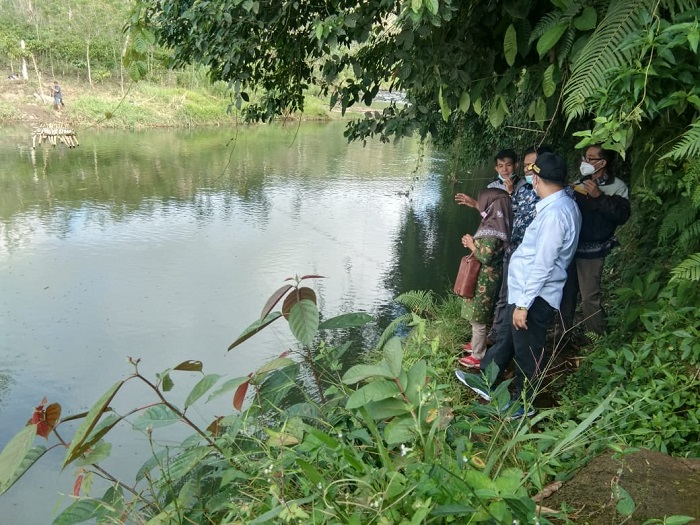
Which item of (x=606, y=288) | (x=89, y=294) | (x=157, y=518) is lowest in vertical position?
(x=89, y=294)

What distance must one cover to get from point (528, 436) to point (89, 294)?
14.0ft

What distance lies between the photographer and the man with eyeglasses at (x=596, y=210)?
8.74 feet

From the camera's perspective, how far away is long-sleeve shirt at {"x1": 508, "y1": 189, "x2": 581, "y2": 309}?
7.10 feet

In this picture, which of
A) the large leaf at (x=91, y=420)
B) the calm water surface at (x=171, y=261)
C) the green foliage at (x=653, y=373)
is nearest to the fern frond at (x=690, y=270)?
the green foliage at (x=653, y=373)

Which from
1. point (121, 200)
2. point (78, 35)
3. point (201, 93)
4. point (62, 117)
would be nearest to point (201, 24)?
point (121, 200)

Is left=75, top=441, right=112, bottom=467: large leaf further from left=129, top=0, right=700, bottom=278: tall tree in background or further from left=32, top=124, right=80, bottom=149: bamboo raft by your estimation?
left=32, top=124, right=80, bottom=149: bamboo raft

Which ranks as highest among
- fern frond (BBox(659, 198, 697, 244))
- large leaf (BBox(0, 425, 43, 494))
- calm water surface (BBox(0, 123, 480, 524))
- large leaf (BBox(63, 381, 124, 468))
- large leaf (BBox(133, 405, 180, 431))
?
fern frond (BBox(659, 198, 697, 244))

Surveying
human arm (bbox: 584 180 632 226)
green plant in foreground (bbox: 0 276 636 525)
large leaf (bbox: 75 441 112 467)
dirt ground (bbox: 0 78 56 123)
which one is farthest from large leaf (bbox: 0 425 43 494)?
dirt ground (bbox: 0 78 56 123)

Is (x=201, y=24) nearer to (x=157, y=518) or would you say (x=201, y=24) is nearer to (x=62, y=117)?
(x=157, y=518)

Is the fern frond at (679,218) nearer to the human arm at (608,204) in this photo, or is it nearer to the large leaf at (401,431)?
the human arm at (608,204)

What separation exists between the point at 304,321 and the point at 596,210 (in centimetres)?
197

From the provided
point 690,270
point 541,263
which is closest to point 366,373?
point 541,263

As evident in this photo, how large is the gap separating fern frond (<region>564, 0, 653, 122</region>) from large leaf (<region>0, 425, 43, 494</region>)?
1602mm

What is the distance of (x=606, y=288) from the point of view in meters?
3.70
